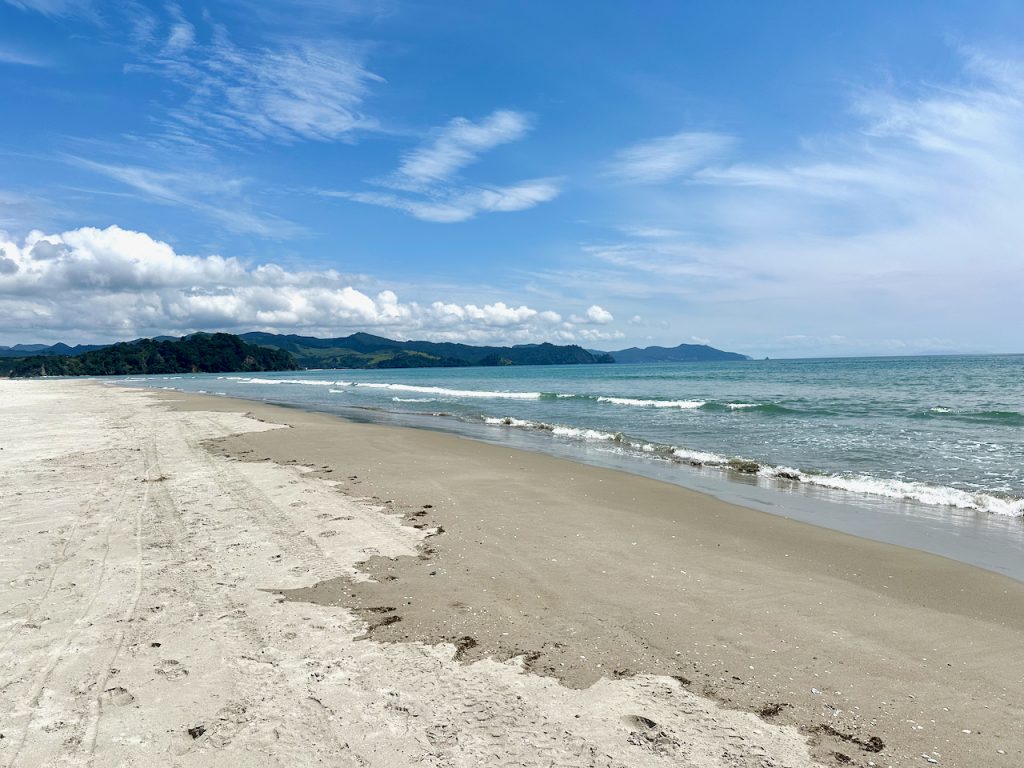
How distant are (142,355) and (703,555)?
184 metres

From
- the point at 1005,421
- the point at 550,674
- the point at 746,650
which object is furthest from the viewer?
the point at 1005,421

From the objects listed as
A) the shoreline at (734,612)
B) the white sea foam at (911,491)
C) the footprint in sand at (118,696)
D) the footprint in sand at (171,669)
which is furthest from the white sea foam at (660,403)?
the footprint in sand at (118,696)

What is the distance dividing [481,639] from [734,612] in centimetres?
238

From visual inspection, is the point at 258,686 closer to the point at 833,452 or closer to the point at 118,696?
the point at 118,696

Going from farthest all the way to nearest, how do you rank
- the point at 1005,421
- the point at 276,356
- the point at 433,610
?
the point at 276,356 < the point at 1005,421 < the point at 433,610

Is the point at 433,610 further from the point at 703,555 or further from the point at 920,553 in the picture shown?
the point at 920,553

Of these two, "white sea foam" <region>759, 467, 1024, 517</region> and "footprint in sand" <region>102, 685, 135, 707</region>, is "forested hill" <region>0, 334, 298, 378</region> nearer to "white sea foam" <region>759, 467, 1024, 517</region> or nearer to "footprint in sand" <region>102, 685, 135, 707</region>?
Answer: "white sea foam" <region>759, 467, 1024, 517</region>

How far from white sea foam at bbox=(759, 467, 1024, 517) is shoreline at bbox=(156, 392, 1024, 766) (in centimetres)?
374

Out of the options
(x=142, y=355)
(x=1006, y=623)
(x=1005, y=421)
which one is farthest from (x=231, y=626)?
(x=142, y=355)

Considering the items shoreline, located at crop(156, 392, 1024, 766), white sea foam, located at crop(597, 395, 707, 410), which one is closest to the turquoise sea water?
white sea foam, located at crop(597, 395, 707, 410)

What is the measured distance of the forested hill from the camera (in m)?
144

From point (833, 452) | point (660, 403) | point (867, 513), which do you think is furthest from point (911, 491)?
point (660, 403)

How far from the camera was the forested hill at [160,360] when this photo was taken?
472 feet

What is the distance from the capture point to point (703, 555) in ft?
23.9
